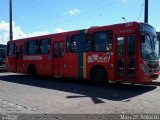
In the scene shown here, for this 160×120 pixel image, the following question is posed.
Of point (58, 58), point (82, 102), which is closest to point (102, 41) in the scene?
point (58, 58)

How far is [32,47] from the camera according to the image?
64.7 ft

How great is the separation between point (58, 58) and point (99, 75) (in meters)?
3.58

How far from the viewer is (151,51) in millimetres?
13320

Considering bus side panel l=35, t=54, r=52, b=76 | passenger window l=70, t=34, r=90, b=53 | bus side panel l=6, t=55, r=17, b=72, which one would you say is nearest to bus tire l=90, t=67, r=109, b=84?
passenger window l=70, t=34, r=90, b=53

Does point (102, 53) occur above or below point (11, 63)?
above

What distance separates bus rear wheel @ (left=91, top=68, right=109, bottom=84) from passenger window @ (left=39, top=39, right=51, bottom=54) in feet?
14.1

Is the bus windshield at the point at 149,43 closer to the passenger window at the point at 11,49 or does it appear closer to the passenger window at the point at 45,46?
the passenger window at the point at 45,46

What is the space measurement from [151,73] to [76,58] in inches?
176

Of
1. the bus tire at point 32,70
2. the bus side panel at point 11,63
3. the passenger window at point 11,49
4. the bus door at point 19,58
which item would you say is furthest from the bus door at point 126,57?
the passenger window at point 11,49

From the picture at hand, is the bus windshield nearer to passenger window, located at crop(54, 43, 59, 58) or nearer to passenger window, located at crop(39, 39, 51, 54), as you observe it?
passenger window, located at crop(54, 43, 59, 58)

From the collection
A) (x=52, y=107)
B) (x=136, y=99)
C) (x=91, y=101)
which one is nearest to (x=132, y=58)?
(x=136, y=99)

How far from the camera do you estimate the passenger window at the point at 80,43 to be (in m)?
15.2

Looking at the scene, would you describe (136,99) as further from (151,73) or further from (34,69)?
(34,69)

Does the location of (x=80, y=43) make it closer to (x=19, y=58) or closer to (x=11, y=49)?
(x=19, y=58)
